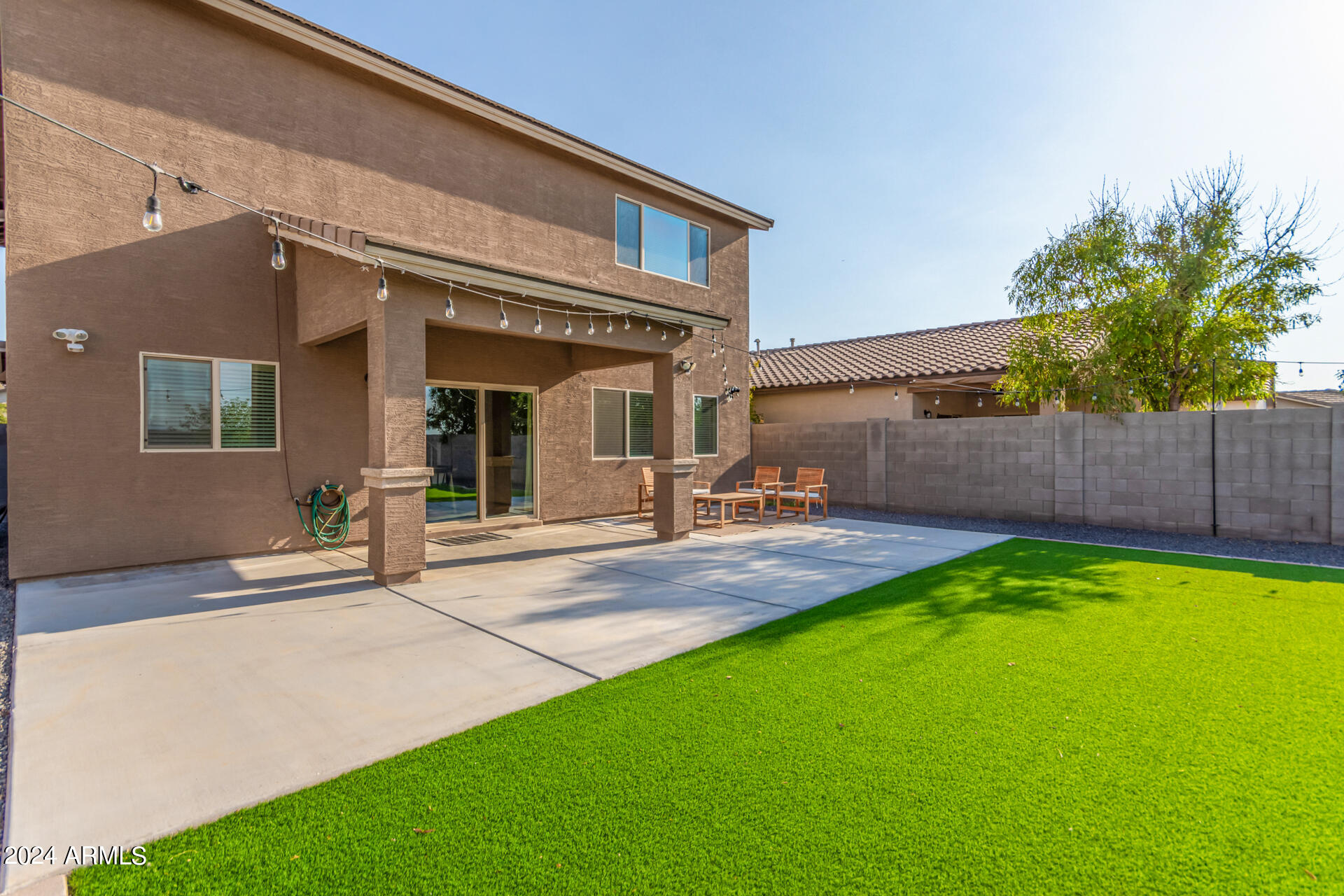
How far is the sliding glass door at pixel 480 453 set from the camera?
990 cm

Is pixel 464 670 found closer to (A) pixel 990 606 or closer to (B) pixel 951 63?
(A) pixel 990 606

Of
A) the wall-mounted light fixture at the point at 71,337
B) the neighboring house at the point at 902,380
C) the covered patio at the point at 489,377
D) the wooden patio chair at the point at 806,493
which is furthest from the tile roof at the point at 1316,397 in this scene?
the wall-mounted light fixture at the point at 71,337

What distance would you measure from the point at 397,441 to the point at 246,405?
9.53ft

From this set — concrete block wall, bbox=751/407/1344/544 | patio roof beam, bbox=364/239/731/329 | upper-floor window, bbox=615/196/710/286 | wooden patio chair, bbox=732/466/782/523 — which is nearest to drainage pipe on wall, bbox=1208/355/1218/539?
concrete block wall, bbox=751/407/1344/544

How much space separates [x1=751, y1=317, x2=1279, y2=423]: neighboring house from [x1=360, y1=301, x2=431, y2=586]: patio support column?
29.1 ft

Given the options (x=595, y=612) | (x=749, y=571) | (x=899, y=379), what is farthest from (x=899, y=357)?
(x=595, y=612)

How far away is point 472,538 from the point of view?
9547mm

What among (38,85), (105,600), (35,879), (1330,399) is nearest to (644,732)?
(35,879)

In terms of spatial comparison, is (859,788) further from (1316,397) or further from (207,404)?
(1316,397)

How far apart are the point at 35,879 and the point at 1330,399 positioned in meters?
37.2

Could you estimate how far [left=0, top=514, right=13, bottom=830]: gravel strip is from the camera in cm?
290

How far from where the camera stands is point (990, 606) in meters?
5.68

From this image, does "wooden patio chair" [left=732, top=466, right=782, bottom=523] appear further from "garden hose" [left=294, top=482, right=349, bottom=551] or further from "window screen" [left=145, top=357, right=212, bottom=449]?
"window screen" [left=145, top=357, right=212, bottom=449]

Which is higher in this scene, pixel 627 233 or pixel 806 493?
pixel 627 233
